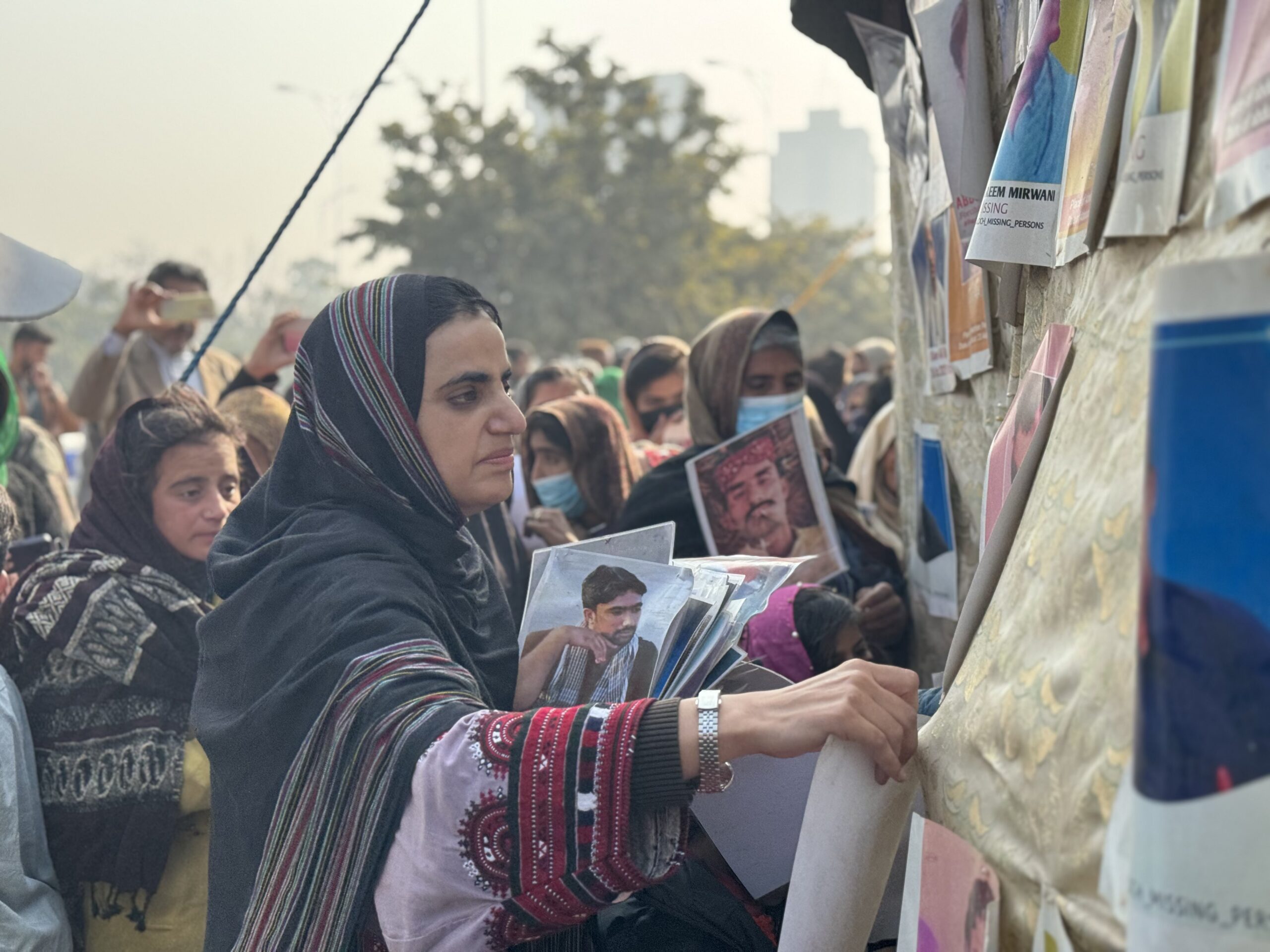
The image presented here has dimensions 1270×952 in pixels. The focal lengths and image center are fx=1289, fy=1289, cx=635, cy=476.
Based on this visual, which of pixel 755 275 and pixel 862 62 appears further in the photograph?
pixel 755 275

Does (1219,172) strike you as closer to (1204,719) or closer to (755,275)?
(1204,719)

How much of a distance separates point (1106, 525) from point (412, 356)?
120 centimetres

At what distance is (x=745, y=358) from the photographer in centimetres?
386

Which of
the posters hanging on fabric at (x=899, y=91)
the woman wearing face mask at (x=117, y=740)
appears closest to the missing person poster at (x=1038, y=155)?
the posters hanging on fabric at (x=899, y=91)

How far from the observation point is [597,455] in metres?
4.12

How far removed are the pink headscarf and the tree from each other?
2564 cm

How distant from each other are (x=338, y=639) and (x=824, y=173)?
134 meters

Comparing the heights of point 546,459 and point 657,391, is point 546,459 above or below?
below

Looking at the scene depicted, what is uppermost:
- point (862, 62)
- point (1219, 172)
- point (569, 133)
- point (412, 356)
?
point (569, 133)

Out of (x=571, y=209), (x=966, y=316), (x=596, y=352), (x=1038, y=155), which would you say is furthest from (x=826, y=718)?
(x=571, y=209)

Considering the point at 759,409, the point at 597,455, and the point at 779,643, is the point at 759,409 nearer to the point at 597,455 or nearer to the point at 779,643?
the point at 597,455

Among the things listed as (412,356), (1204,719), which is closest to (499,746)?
(412,356)

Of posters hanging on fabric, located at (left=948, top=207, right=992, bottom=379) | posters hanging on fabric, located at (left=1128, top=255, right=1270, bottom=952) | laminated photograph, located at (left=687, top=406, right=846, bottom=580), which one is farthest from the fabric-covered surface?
laminated photograph, located at (left=687, top=406, right=846, bottom=580)

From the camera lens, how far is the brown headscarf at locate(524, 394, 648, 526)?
412 centimetres
